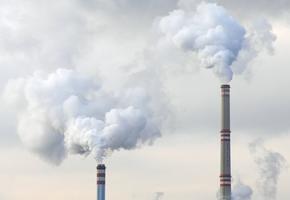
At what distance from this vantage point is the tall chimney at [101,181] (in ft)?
398

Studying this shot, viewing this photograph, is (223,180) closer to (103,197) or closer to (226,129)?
(226,129)

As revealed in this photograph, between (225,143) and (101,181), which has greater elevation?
(225,143)

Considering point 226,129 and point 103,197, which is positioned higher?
point 226,129

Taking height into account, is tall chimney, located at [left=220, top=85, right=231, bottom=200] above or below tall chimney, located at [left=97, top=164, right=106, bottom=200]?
above

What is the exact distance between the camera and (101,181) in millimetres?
122312

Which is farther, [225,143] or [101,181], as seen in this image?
[225,143]

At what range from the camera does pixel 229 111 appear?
130 m

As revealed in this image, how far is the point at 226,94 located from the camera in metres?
130

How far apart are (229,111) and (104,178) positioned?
15653 mm

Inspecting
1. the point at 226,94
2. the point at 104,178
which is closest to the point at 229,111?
the point at 226,94

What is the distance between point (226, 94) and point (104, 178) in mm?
16315

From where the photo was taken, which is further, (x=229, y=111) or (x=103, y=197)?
(x=229, y=111)

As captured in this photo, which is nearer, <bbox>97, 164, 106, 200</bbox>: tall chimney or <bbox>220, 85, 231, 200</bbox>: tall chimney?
<bbox>97, 164, 106, 200</bbox>: tall chimney

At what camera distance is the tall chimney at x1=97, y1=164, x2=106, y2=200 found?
4771 inches
